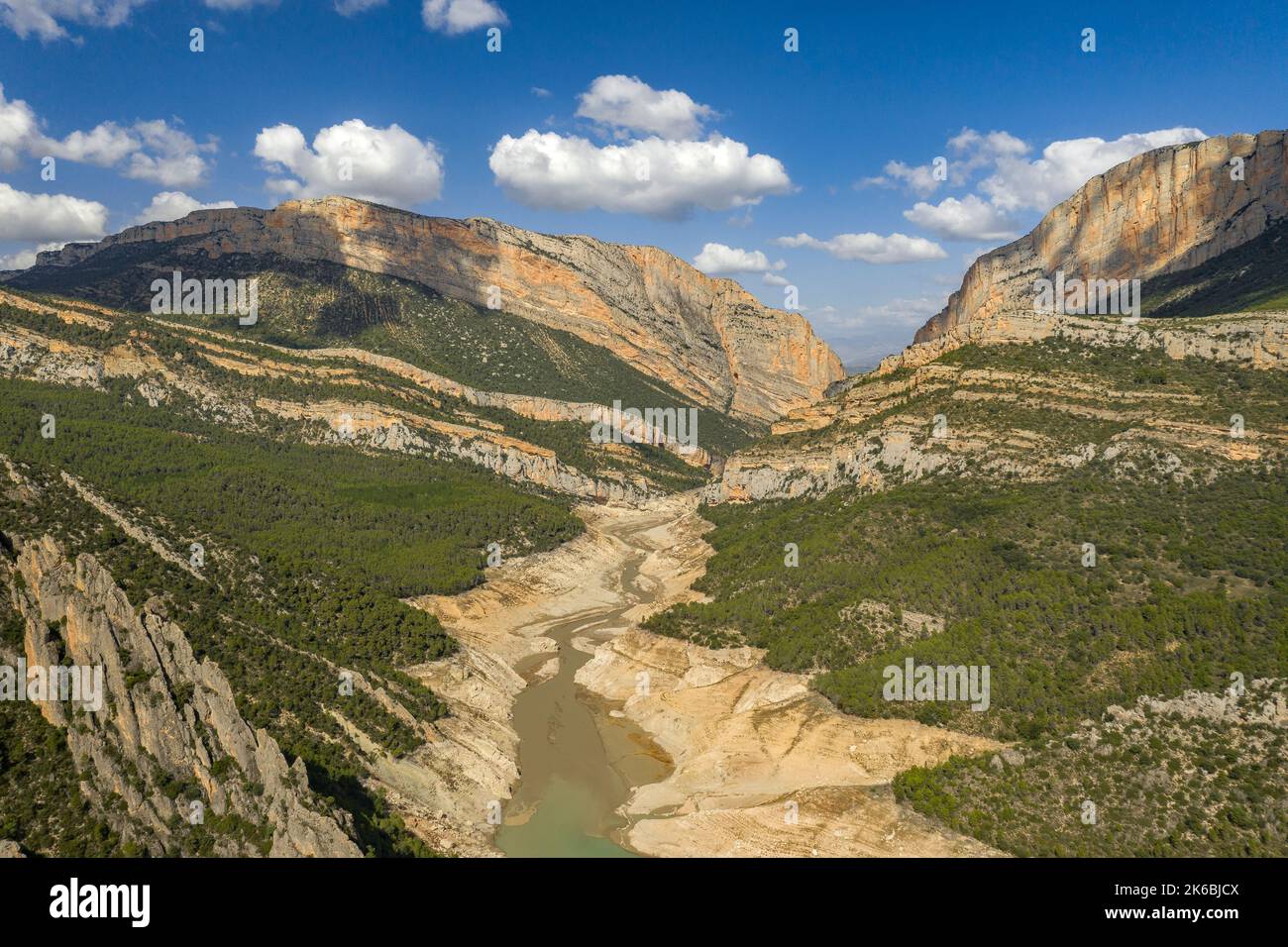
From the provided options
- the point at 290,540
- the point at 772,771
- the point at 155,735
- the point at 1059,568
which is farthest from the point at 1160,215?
the point at 155,735

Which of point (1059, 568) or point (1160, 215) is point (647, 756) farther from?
point (1160, 215)

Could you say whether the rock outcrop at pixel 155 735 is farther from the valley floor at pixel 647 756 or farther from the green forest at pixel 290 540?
the valley floor at pixel 647 756

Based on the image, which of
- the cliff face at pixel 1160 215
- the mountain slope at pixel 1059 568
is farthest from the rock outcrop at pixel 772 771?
the cliff face at pixel 1160 215

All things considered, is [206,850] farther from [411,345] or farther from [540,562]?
[411,345]

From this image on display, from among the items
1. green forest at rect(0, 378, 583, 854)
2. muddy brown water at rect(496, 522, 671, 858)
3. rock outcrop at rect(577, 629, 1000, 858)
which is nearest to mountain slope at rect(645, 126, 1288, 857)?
rock outcrop at rect(577, 629, 1000, 858)

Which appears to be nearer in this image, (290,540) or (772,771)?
(772,771)

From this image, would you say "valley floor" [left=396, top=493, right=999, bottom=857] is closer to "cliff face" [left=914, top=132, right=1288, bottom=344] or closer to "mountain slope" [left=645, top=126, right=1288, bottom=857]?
"mountain slope" [left=645, top=126, right=1288, bottom=857]
